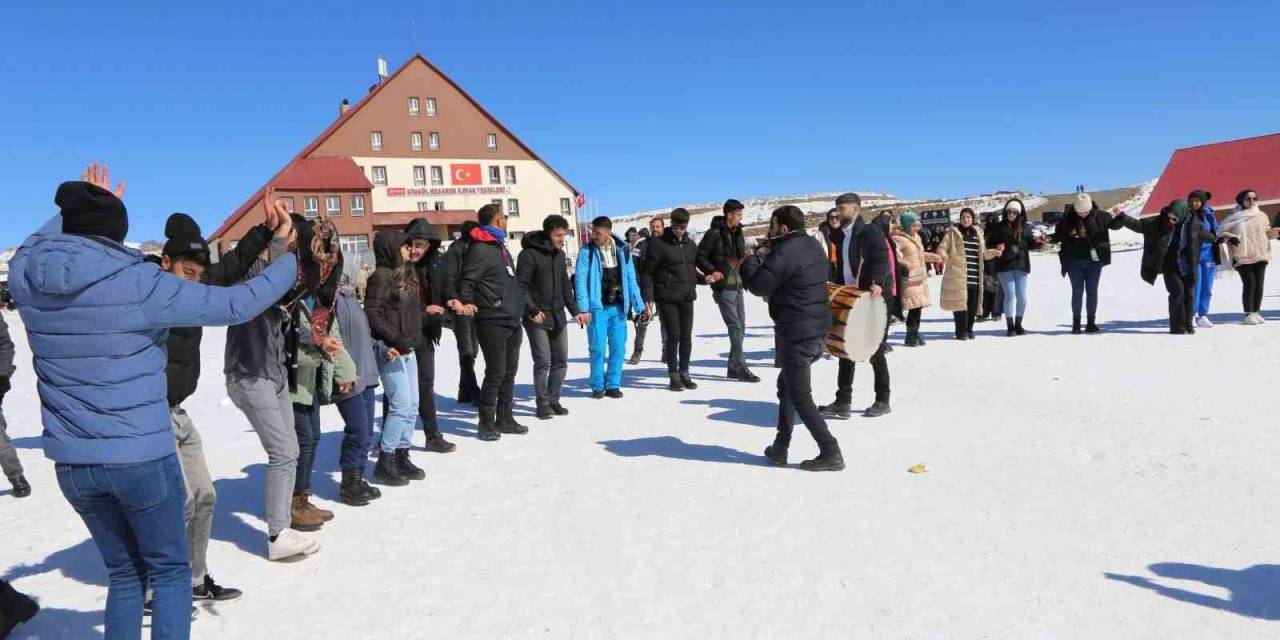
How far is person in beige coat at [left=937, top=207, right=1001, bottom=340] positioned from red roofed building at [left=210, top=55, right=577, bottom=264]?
3691 centimetres

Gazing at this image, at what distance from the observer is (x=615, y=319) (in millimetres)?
9016

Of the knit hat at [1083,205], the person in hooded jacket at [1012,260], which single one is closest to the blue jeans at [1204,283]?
the knit hat at [1083,205]

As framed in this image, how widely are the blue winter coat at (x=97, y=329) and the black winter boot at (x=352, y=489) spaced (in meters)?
2.70

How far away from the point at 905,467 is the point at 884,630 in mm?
2520

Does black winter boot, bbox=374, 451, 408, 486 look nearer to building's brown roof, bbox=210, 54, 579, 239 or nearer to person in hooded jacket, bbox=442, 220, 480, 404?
person in hooded jacket, bbox=442, 220, 480, 404

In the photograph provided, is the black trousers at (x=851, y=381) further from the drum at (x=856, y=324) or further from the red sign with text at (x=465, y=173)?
the red sign with text at (x=465, y=173)

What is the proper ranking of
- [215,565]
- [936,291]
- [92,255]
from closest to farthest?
[92,255] < [215,565] < [936,291]

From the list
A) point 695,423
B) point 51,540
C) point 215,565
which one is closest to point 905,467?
point 695,423

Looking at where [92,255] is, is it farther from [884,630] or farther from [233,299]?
[884,630]

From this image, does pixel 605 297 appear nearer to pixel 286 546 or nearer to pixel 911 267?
pixel 911 267

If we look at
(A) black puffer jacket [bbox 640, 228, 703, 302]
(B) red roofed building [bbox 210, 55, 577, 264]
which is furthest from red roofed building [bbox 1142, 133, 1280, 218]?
(A) black puffer jacket [bbox 640, 228, 703, 302]

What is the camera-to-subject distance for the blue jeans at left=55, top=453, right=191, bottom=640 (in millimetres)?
2705

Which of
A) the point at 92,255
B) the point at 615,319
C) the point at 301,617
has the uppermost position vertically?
the point at 92,255

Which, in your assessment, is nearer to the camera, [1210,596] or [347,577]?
[1210,596]
